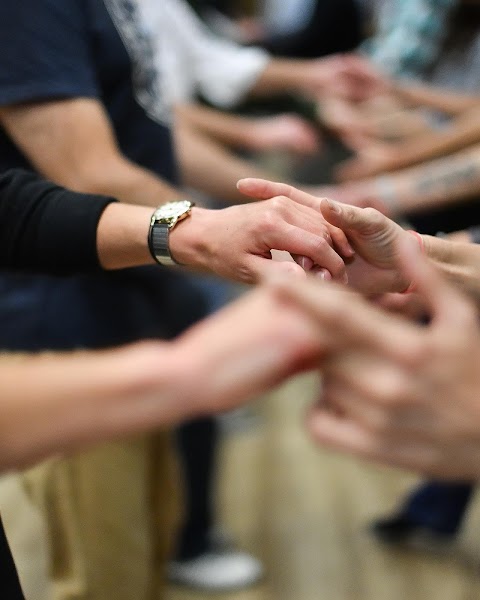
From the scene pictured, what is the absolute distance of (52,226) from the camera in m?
0.86

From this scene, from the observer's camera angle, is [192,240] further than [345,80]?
No

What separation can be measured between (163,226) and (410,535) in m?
1.06

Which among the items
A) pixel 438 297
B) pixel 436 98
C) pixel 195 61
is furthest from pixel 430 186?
pixel 438 297

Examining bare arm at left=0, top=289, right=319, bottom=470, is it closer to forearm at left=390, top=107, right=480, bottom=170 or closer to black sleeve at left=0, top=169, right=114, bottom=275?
black sleeve at left=0, top=169, right=114, bottom=275

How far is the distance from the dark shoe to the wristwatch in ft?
3.29

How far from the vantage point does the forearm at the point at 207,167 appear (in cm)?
147

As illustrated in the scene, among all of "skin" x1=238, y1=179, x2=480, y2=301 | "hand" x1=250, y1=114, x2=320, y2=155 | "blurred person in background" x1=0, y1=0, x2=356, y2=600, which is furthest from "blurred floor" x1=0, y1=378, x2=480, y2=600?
"skin" x1=238, y1=179, x2=480, y2=301

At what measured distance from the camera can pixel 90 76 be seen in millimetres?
1026

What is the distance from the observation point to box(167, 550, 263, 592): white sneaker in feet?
4.99

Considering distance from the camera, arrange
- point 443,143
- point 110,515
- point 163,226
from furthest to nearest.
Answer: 1. point 443,143
2. point 110,515
3. point 163,226

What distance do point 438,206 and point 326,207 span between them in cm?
67

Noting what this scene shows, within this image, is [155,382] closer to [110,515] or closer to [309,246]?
[309,246]

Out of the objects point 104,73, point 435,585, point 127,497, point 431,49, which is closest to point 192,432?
point 127,497

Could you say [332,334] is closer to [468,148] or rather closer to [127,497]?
[127,497]
